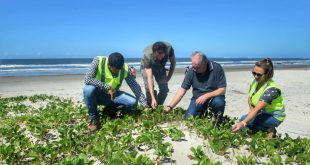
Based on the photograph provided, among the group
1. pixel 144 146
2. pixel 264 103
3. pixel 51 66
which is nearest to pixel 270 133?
pixel 264 103

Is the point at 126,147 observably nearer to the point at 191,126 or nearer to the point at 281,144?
the point at 191,126

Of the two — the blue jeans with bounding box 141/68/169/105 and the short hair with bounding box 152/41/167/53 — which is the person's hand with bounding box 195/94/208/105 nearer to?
the short hair with bounding box 152/41/167/53

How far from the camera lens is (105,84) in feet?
20.6

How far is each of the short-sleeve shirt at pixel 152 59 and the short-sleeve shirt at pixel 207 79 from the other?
42.7 inches

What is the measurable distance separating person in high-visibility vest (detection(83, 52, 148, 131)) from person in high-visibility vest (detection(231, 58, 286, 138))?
204 centimetres

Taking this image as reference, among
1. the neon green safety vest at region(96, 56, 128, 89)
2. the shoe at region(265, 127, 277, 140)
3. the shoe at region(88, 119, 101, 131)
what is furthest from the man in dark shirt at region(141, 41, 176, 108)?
the shoe at region(265, 127, 277, 140)

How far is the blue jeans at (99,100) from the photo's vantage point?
6.29m

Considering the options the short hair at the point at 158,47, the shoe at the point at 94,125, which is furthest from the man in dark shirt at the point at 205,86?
the shoe at the point at 94,125

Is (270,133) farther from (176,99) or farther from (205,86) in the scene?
(176,99)

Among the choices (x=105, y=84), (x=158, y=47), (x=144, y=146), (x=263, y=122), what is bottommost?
(x=144, y=146)

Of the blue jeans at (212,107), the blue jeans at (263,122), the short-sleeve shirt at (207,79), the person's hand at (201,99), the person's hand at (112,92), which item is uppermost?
the short-sleeve shirt at (207,79)

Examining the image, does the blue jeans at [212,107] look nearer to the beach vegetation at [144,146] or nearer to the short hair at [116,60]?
the beach vegetation at [144,146]

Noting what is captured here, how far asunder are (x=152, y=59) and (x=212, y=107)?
1.80 m

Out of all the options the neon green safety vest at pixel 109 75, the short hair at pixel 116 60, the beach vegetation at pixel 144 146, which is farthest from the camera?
the neon green safety vest at pixel 109 75
